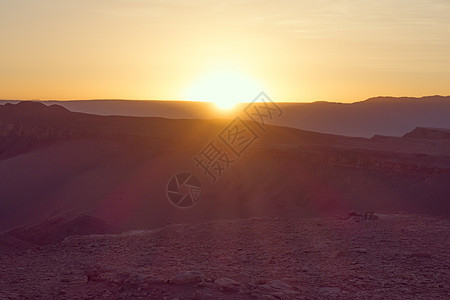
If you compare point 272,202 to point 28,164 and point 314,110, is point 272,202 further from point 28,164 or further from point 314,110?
point 314,110

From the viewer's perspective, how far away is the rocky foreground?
7355 mm

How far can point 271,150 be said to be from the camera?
100 feet

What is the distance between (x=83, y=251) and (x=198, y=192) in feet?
52.3

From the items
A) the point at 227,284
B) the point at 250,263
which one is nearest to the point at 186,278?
the point at 227,284

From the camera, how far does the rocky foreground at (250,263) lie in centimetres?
736

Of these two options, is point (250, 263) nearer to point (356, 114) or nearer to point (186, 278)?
point (186, 278)

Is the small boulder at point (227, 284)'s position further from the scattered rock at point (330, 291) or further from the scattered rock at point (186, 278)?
the scattered rock at point (330, 291)

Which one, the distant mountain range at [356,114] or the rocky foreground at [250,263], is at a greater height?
the distant mountain range at [356,114]

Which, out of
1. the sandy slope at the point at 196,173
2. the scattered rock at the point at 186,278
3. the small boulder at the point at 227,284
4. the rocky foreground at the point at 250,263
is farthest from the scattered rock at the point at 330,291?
the sandy slope at the point at 196,173

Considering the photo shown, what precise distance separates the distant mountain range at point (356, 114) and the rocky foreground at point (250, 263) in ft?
402

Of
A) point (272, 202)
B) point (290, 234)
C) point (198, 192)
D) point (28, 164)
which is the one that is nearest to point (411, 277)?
point (290, 234)

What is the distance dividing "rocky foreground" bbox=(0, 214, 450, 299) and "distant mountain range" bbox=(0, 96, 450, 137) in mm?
122650

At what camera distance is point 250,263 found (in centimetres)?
915

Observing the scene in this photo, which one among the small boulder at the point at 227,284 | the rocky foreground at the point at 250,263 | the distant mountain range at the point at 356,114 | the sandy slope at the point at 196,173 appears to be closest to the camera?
the small boulder at the point at 227,284
